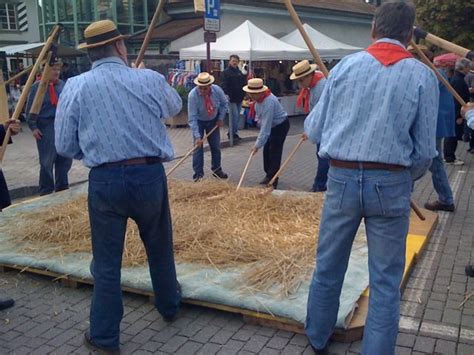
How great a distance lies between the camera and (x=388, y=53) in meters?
2.72

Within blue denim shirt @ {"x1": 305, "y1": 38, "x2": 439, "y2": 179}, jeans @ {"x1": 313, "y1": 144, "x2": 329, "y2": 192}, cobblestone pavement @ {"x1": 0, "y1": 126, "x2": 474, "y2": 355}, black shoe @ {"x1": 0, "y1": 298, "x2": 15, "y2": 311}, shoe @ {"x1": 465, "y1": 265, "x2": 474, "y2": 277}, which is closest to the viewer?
blue denim shirt @ {"x1": 305, "y1": 38, "x2": 439, "y2": 179}

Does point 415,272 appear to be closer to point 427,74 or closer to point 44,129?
point 427,74

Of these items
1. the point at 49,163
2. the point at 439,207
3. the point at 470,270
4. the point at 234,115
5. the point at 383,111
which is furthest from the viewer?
the point at 234,115

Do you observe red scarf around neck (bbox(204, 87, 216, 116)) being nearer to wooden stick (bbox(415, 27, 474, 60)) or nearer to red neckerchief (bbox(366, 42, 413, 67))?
wooden stick (bbox(415, 27, 474, 60))

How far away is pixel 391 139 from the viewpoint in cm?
268

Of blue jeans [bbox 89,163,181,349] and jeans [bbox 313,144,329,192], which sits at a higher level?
blue jeans [bbox 89,163,181,349]

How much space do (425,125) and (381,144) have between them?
0.26 m

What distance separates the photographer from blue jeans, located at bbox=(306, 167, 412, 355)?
274 cm

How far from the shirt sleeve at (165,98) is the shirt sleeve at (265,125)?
368cm

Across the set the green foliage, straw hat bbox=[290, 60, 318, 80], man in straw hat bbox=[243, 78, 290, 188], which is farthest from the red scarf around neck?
the green foliage

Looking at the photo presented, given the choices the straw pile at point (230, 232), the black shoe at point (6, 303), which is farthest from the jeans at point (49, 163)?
the black shoe at point (6, 303)

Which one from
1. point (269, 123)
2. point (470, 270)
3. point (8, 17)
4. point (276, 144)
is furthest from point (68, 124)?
point (8, 17)

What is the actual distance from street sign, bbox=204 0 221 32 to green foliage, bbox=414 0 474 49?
31.1 ft

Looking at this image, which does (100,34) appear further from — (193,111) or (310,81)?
(193,111)
